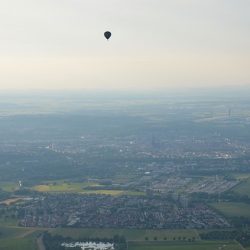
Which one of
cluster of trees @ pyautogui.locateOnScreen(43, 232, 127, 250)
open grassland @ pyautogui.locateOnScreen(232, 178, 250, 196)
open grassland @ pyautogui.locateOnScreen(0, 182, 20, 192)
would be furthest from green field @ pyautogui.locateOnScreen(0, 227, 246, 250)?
open grassland @ pyautogui.locateOnScreen(0, 182, 20, 192)

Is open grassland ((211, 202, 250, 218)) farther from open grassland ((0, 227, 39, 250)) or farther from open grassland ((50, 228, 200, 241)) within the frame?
open grassland ((0, 227, 39, 250))

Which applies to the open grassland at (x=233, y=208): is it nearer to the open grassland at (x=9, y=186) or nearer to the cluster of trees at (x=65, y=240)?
the cluster of trees at (x=65, y=240)

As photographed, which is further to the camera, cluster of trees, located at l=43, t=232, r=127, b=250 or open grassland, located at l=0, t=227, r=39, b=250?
open grassland, located at l=0, t=227, r=39, b=250

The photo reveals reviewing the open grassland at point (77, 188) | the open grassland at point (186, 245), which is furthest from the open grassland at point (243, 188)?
the open grassland at point (186, 245)

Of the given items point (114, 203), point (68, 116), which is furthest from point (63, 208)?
point (68, 116)

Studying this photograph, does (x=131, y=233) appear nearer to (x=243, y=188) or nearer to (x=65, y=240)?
(x=65, y=240)
